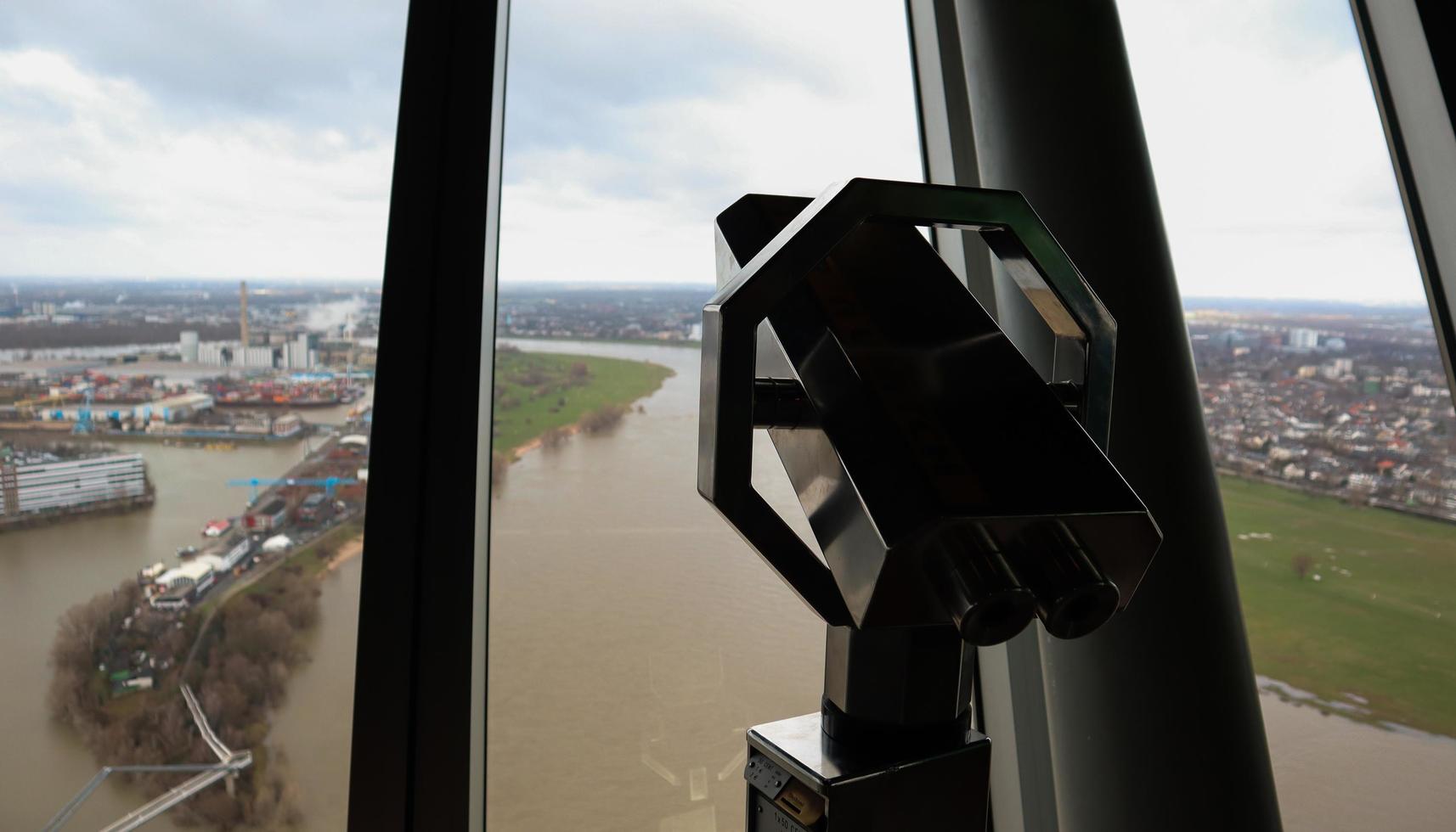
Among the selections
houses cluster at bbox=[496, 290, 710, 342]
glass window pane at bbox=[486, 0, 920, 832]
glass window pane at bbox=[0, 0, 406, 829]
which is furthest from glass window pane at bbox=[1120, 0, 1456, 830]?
glass window pane at bbox=[0, 0, 406, 829]

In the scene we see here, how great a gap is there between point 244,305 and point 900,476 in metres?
1.20

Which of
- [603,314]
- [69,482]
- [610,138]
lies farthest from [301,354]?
[610,138]

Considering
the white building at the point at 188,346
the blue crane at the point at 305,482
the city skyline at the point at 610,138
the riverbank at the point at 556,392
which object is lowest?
the blue crane at the point at 305,482

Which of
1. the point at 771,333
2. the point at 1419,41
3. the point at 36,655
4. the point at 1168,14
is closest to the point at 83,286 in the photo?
the point at 36,655

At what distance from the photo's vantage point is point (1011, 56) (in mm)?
1257

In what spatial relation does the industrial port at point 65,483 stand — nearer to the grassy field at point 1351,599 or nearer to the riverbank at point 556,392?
the riverbank at point 556,392

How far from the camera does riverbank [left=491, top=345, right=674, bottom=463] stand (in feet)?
4.28

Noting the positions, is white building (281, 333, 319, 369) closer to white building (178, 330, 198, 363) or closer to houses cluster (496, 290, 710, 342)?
white building (178, 330, 198, 363)

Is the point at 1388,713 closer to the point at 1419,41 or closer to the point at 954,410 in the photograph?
the point at 1419,41

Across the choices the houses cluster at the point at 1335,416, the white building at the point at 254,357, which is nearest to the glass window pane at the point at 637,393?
the white building at the point at 254,357

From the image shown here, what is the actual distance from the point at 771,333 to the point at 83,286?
1179 mm

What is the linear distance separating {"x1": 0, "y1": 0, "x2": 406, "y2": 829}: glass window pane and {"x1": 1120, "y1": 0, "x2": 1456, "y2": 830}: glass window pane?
144 cm

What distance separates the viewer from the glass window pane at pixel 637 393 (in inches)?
51.9

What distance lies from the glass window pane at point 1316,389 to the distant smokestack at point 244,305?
1588mm
